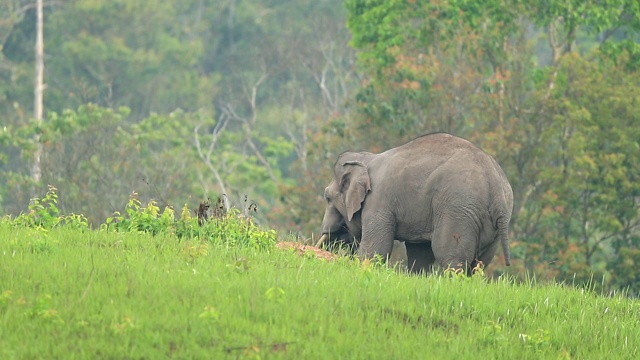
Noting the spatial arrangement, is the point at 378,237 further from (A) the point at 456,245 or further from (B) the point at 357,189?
(A) the point at 456,245

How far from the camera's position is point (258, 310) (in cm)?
968

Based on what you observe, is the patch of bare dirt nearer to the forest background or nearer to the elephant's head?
the elephant's head

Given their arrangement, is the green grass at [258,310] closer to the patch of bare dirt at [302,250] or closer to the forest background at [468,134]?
the patch of bare dirt at [302,250]

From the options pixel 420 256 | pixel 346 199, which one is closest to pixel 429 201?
pixel 420 256

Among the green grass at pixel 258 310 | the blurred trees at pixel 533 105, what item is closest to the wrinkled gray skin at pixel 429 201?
the green grass at pixel 258 310

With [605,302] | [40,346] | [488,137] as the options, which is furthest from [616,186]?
[40,346]

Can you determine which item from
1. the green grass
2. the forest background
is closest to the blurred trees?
the forest background

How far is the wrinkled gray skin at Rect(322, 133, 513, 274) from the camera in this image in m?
14.8

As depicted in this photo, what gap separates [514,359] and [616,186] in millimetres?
17724

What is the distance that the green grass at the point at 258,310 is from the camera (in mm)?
9016

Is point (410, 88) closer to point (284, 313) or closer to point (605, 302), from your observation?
point (605, 302)

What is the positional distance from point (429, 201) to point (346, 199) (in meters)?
1.45

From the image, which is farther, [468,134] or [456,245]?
[468,134]

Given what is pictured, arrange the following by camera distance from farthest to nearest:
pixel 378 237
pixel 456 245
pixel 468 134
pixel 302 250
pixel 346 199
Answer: pixel 468 134, pixel 346 199, pixel 378 237, pixel 456 245, pixel 302 250
